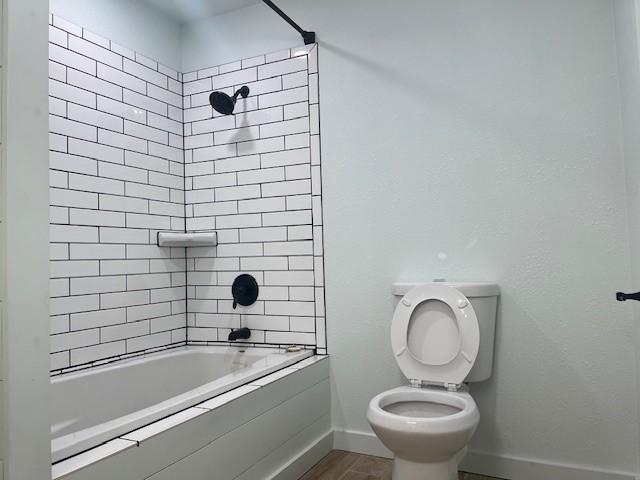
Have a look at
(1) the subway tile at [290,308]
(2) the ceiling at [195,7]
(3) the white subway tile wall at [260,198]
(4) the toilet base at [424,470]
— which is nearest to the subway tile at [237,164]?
(3) the white subway tile wall at [260,198]

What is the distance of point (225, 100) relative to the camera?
2.79 meters

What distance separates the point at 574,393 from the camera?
2.15m

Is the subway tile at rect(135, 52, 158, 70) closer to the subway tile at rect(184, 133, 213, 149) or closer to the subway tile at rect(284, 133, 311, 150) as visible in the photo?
the subway tile at rect(184, 133, 213, 149)

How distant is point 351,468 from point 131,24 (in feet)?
8.75

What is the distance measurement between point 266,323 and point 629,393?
1.80 m

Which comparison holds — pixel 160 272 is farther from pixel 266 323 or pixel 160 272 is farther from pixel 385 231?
pixel 385 231

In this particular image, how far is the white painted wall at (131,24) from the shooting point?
243 centimetres

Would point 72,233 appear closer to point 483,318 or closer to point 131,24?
point 131,24

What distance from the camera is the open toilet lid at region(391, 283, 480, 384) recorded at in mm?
2123

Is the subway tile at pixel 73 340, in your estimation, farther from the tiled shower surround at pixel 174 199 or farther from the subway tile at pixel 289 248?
the subway tile at pixel 289 248

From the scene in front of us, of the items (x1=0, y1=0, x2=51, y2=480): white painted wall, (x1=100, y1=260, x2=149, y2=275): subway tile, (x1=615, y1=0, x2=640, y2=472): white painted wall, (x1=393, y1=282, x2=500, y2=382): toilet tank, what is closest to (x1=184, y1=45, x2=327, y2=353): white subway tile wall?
(x1=100, y1=260, x2=149, y2=275): subway tile

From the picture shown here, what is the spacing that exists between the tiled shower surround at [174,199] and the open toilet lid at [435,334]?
576 millimetres

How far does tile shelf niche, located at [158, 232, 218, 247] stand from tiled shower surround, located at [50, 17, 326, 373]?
0.05 metres

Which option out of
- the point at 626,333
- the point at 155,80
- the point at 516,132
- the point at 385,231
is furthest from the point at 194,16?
the point at 626,333
